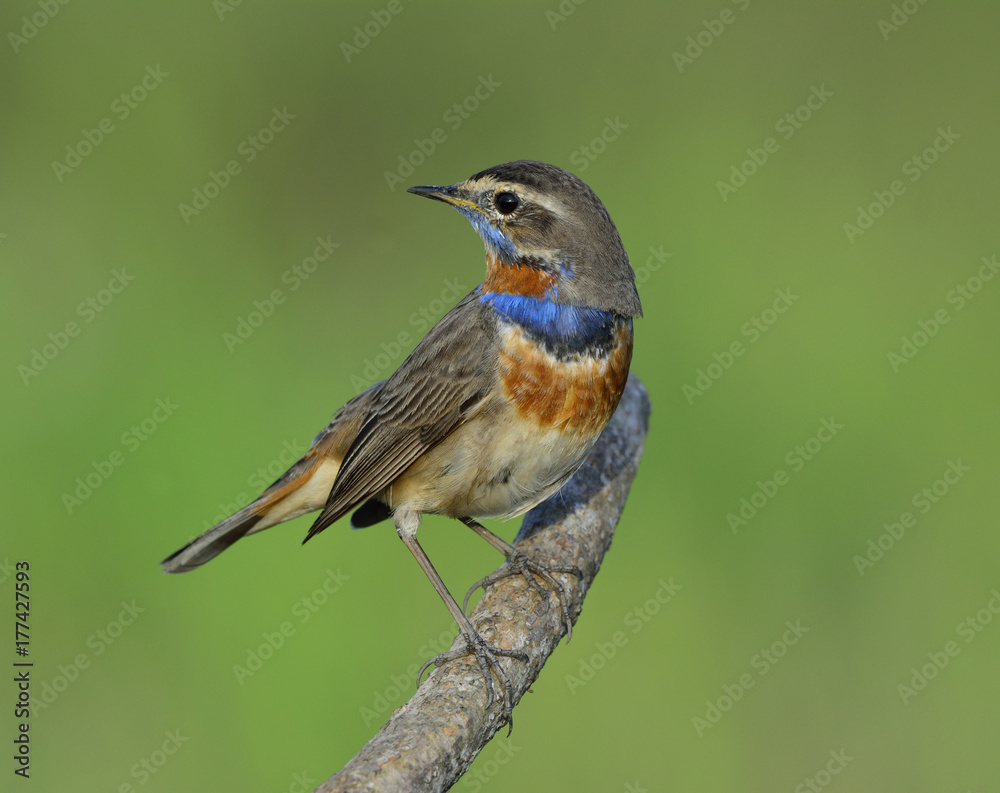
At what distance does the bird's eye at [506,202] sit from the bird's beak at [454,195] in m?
0.12

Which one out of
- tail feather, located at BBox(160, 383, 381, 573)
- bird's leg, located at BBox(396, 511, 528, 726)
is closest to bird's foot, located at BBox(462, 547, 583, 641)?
bird's leg, located at BBox(396, 511, 528, 726)

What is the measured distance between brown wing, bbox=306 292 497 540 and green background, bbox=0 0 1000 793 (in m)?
1.74

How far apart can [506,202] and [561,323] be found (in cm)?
67

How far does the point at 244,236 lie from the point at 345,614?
3.89m

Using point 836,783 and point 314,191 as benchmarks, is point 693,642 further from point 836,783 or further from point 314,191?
point 314,191

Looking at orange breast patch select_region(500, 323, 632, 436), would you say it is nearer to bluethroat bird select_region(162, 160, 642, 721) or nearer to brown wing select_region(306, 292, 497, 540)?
bluethroat bird select_region(162, 160, 642, 721)

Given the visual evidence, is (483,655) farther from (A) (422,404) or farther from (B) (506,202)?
(B) (506,202)

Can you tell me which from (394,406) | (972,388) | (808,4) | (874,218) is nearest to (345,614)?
(394,406)

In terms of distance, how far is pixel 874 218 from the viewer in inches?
400

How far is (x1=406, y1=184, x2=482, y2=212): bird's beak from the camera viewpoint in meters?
5.74

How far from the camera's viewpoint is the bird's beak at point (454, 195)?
18.8 ft

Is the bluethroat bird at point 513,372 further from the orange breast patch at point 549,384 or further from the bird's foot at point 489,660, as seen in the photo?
the bird's foot at point 489,660

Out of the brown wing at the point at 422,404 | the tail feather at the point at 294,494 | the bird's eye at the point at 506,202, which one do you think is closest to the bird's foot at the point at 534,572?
the brown wing at the point at 422,404

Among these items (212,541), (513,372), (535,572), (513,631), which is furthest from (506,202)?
(212,541)
